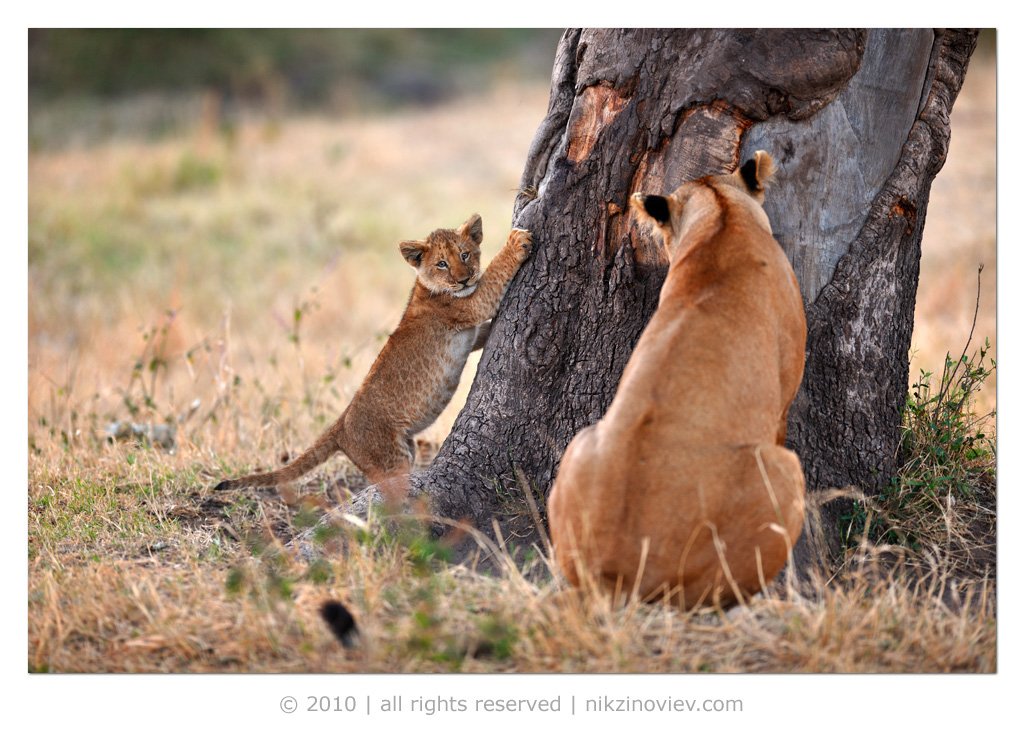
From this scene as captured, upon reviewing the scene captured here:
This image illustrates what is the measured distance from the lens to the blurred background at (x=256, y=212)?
829 cm

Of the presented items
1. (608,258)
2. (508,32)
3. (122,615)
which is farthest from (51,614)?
(508,32)

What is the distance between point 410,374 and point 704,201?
2.15 m

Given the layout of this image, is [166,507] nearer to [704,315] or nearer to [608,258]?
[608,258]

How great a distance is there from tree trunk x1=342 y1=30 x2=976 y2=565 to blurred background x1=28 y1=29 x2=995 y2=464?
6.92 ft

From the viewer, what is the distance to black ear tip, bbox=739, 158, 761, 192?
14.5ft

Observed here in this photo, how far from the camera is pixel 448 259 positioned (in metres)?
5.87

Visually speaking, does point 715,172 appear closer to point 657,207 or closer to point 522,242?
point 657,207

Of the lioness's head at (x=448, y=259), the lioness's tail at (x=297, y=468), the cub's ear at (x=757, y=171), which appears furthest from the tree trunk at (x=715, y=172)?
the lioness's tail at (x=297, y=468)

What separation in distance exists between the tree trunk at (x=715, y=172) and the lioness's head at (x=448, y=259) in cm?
59

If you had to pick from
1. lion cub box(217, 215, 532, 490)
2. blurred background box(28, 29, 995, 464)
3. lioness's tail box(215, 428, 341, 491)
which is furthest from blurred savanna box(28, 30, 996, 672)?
lion cub box(217, 215, 532, 490)

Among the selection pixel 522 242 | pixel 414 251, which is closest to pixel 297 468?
pixel 414 251

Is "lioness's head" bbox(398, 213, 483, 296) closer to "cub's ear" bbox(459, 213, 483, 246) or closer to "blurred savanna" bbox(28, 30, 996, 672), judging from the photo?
"cub's ear" bbox(459, 213, 483, 246)

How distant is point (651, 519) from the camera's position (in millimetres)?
3688

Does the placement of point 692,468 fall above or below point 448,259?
below
